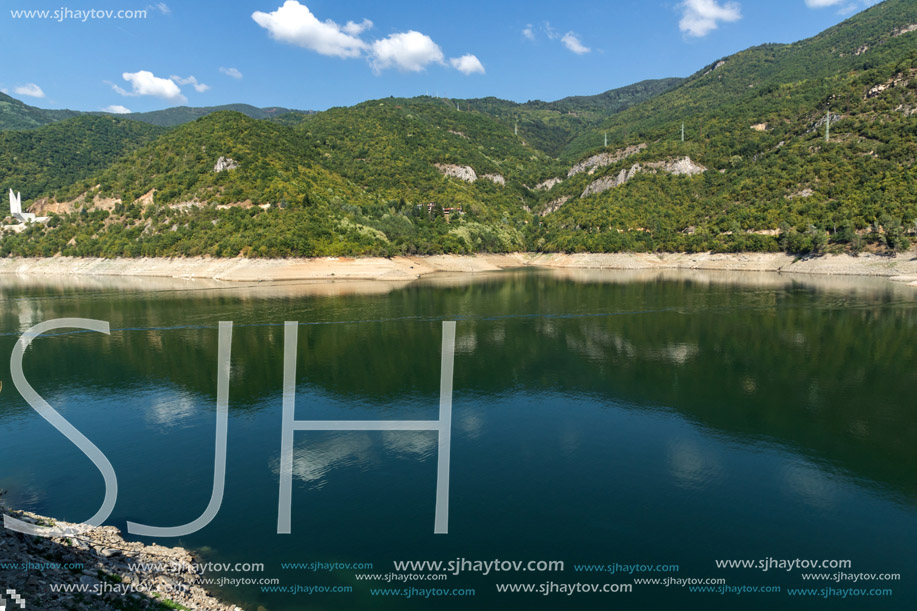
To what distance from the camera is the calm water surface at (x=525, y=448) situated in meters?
15.9

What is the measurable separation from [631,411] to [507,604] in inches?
687

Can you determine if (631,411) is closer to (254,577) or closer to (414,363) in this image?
(414,363)

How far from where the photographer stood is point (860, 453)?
22.5 meters

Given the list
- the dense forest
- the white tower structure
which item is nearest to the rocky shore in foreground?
the dense forest

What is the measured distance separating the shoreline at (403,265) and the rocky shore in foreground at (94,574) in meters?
91.5

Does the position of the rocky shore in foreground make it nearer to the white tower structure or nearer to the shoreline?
the shoreline

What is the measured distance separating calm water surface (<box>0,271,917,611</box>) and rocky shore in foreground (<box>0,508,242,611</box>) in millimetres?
1502

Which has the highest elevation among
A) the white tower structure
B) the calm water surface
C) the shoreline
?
the white tower structure

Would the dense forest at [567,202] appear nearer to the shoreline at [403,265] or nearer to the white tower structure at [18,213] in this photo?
the shoreline at [403,265]

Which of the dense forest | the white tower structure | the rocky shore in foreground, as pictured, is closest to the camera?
the rocky shore in foreground

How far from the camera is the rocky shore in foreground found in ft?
33.3

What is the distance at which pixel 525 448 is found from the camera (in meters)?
24.0

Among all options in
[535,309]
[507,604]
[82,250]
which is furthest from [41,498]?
[82,250]

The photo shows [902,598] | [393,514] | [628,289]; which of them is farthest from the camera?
[628,289]
